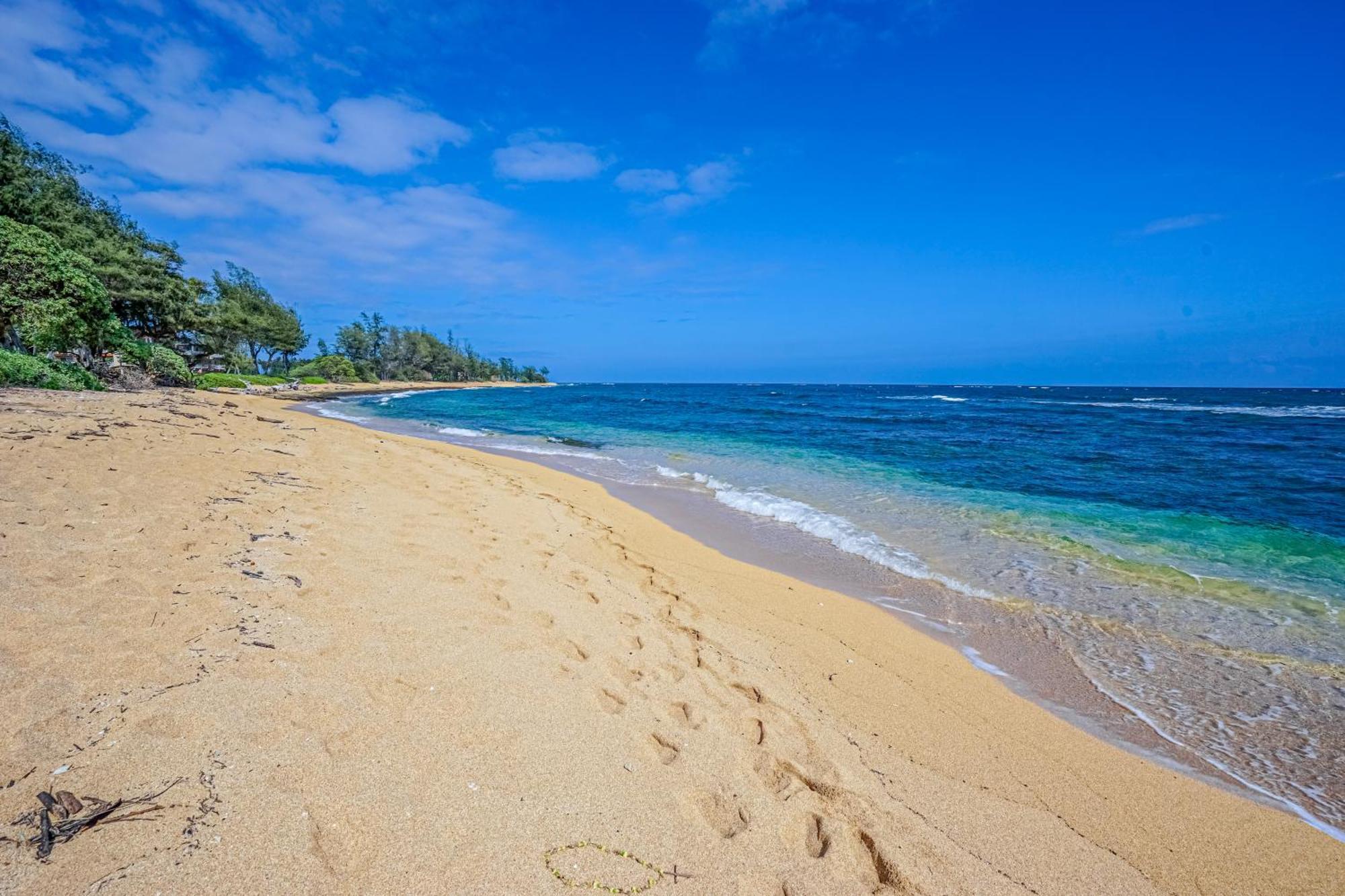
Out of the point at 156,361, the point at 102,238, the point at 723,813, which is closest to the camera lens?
the point at 723,813

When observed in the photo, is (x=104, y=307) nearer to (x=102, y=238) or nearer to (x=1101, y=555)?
(x=102, y=238)

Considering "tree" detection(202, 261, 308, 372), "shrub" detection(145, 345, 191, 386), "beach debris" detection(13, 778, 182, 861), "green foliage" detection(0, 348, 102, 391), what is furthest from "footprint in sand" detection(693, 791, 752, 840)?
"tree" detection(202, 261, 308, 372)

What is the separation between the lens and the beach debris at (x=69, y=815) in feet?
5.26

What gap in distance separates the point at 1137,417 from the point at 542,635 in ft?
131

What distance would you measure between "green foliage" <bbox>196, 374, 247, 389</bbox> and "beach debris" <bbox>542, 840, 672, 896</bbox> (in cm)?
3930

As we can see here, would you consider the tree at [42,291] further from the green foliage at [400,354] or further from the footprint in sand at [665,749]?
the green foliage at [400,354]

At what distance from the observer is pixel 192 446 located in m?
7.85

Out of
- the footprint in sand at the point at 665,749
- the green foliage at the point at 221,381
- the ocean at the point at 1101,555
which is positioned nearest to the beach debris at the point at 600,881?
the footprint in sand at the point at 665,749

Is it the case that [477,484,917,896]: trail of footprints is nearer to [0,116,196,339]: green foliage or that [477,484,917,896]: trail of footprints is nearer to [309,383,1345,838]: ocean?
[309,383,1345,838]: ocean

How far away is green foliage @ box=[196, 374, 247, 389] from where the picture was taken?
32.5 metres

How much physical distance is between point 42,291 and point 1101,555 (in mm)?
26846

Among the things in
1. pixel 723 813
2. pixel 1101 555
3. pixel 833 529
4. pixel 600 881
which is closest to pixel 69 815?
pixel 600 881

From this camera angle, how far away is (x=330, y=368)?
6894 centimetres

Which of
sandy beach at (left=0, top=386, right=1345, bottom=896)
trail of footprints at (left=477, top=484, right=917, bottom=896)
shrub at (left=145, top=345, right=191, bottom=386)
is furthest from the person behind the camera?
shrub at (left=145, top=345, right=191, bottom=386)
